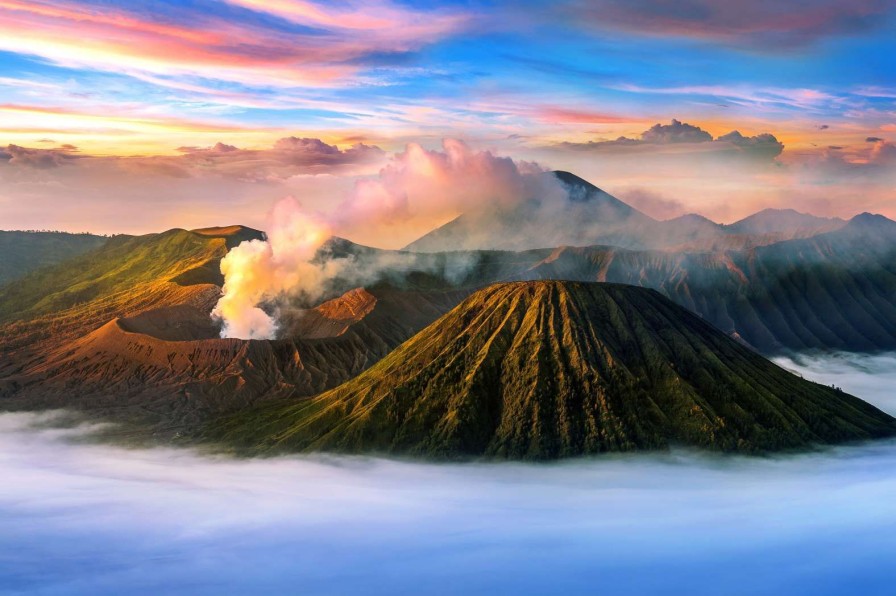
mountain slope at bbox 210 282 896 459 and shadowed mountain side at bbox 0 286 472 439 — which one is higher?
mountain slope at bbox 210 282 896 459

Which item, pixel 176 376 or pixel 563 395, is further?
pixel 176 376

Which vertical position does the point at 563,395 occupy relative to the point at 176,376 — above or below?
above

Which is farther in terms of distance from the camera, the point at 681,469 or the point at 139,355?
the point at 139,355

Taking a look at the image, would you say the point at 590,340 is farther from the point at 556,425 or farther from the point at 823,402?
the point at 823,402

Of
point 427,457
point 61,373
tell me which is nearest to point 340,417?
point 427,457

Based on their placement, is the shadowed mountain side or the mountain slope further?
the shadowed mountain side

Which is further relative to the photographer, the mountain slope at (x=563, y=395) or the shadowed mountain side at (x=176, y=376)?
the shadowed mountain side at (x=176, y=376)

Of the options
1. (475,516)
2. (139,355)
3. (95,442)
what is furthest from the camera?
(139,355)

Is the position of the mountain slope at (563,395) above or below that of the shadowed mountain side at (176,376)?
above
